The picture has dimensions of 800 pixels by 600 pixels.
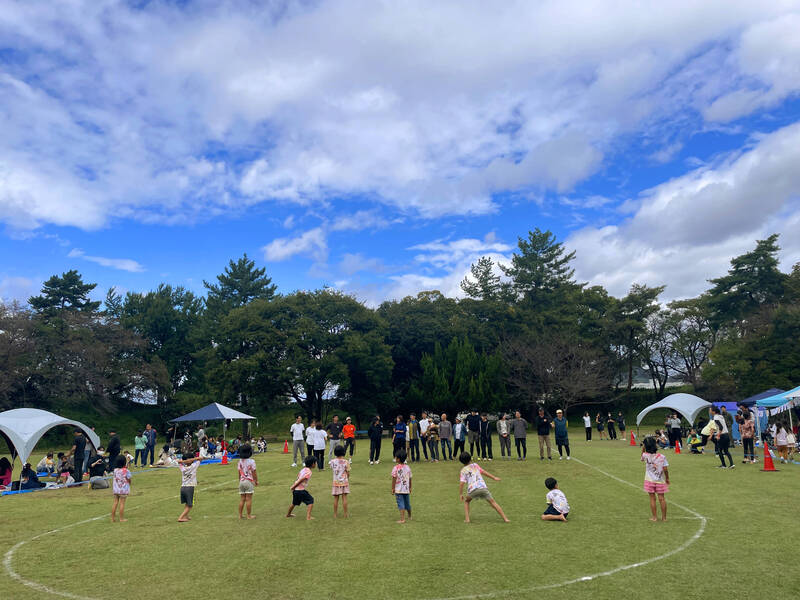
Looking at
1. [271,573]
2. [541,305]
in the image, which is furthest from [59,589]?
[541,305]

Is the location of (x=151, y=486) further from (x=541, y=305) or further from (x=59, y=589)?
(x=541, y=305)

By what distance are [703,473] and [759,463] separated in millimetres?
4274

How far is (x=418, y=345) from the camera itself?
165ft

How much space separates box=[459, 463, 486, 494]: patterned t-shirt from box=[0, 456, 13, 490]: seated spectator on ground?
14933mm

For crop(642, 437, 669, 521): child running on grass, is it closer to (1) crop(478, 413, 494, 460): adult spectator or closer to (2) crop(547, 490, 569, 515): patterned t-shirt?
(2) crop(547, 490, 569, 515): patterned t-shirt

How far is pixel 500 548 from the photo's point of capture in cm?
795

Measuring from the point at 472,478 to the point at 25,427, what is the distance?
16.4 meters

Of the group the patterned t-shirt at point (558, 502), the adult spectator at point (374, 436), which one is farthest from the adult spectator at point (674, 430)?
the patterned t-shirt at point (558, 502)

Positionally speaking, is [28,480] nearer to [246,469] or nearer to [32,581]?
[246,469]

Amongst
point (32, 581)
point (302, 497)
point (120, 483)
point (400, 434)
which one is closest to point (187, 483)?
point (120, 483)

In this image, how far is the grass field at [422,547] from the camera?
6.41m

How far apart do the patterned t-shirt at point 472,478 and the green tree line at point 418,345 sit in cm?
3111

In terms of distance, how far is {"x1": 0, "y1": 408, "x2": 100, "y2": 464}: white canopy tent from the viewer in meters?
17.7

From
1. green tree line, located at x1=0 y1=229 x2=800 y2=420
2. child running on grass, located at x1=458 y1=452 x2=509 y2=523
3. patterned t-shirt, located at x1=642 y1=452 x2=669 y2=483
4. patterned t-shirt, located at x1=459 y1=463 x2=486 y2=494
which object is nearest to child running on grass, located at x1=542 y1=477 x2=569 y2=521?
child running on grass, located at x1=458 y1=452 x2=509 y2=523
